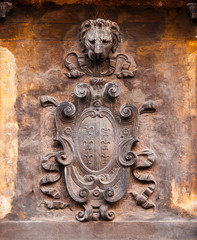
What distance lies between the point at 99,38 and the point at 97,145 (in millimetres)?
1195

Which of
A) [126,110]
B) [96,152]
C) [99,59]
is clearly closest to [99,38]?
[99,59]

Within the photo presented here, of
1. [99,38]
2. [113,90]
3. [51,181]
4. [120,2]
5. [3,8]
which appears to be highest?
[120,2]

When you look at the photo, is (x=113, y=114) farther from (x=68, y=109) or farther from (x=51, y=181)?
(x=51, y=181)

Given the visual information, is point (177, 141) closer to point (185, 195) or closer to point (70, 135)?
point (185, 195)

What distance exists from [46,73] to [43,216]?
5.34 ft

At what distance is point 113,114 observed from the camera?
7.46 meters

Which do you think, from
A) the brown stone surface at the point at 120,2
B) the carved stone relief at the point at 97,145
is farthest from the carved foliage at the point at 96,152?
the brown stone surface at the point at 120,2

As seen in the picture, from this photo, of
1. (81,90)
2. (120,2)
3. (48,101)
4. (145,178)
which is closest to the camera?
Result: (145,178)

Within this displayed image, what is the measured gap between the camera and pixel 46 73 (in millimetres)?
7656

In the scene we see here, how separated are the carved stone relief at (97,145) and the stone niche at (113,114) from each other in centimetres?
2

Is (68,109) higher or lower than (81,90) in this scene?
lower

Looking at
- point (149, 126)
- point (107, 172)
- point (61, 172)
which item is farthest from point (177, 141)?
point (61, 172)

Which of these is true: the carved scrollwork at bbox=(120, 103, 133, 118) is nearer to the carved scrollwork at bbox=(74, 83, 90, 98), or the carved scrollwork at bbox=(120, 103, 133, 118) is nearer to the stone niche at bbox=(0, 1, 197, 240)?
the stone niche at bbox=(0, 1, 197, 240)

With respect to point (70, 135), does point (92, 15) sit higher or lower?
higher
